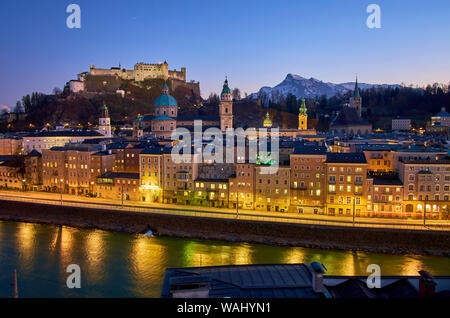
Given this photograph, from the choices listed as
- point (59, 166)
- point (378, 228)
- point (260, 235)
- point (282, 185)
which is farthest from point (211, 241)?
point (59, 166)

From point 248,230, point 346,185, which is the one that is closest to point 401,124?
point 346,185

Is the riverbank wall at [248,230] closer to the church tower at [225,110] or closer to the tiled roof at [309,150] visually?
the tiled roof at [309,150]

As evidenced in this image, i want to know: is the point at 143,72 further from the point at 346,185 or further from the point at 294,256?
the point at 294,256

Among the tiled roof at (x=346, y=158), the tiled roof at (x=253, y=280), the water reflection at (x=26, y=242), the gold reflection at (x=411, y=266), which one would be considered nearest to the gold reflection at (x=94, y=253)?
the water reflection at (x=26, y=242)

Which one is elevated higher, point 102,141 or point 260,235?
point 102,141

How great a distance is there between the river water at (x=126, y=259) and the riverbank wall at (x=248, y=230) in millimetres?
472

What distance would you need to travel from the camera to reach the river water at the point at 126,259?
536 inches

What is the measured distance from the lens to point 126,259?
16141 mm

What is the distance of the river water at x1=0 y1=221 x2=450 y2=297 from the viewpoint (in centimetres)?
1361

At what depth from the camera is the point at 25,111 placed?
6175cm

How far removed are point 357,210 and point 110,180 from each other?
1596cm

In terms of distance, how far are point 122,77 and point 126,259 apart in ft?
190
